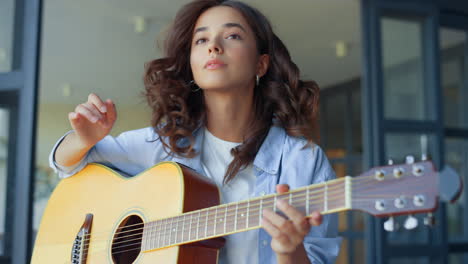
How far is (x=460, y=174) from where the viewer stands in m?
2.90

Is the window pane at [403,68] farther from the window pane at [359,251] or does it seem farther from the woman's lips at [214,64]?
the window pane at [359,251]

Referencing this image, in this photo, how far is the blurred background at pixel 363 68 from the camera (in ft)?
7.00

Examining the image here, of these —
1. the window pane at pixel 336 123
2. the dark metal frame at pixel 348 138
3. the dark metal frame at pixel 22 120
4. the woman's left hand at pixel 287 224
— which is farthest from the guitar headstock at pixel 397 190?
the window pane at pixel 336 123

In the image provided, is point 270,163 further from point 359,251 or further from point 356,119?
point 356,119

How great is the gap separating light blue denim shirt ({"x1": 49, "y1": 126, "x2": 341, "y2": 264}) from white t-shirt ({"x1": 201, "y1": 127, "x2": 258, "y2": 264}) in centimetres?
4

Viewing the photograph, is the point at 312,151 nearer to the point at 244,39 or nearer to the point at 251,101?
the point at 251,101

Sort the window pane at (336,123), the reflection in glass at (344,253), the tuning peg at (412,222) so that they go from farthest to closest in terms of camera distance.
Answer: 1. the window pane at (336,123)
2. the reflection in glass at (344,253)
3. the tuning peg at (412,222)

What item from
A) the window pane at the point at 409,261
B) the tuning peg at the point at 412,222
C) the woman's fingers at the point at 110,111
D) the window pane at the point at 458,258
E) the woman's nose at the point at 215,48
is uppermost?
the woman's nose at the point at 215,48

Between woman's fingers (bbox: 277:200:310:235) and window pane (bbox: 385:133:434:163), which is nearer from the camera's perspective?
→ woman's fingers (bbox: 277:200:310:235)

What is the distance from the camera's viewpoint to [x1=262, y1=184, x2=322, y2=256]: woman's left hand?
0.99 m

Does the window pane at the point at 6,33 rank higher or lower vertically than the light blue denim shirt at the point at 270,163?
higher

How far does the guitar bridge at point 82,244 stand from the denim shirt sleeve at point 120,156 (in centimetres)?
18

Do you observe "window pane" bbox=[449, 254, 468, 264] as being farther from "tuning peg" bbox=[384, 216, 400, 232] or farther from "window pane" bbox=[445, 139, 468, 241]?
"tuning peg" bbox=[384, 216, 400, 232]

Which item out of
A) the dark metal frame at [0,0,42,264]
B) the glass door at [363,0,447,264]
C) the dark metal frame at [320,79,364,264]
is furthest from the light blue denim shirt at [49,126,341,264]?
the dark metal frame at [320,79,364,264]
